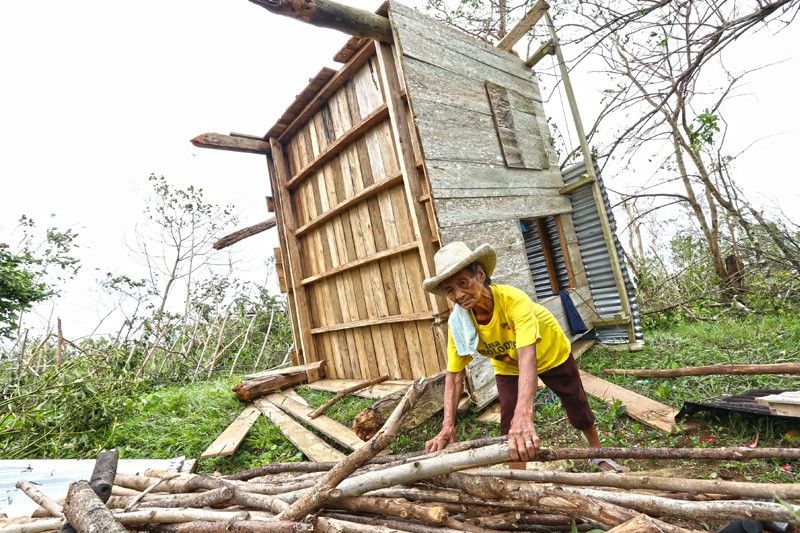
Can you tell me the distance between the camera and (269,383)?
19.8 ft

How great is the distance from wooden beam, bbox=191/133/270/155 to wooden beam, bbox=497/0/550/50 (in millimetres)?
4615

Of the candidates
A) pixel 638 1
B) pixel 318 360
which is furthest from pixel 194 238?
pixel 638 1

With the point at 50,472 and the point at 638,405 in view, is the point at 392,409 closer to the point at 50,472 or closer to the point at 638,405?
the point at 638,405

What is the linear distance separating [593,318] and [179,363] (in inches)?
382

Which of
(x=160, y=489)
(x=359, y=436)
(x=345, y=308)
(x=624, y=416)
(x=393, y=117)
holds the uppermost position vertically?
(x=393, y=117)

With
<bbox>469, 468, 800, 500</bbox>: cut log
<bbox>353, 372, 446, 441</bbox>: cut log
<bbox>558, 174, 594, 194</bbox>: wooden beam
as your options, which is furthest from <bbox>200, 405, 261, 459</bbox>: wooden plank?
<bbox>558, 174, 594, 194</bbox>: wooden beam

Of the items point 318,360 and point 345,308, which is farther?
point 318,360

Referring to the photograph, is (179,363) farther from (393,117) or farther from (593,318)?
(593,318)

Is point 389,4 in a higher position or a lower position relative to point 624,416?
higher

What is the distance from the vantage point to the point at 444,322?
4.32 metres

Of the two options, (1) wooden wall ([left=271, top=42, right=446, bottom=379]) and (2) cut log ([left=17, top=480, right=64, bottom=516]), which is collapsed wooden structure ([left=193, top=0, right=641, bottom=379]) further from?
(2) cut log ([left=17, top=480, right=64, bottom=516])

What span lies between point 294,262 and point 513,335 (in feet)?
16.7

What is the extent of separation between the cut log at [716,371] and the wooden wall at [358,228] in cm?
242

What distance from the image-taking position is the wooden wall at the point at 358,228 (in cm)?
480
